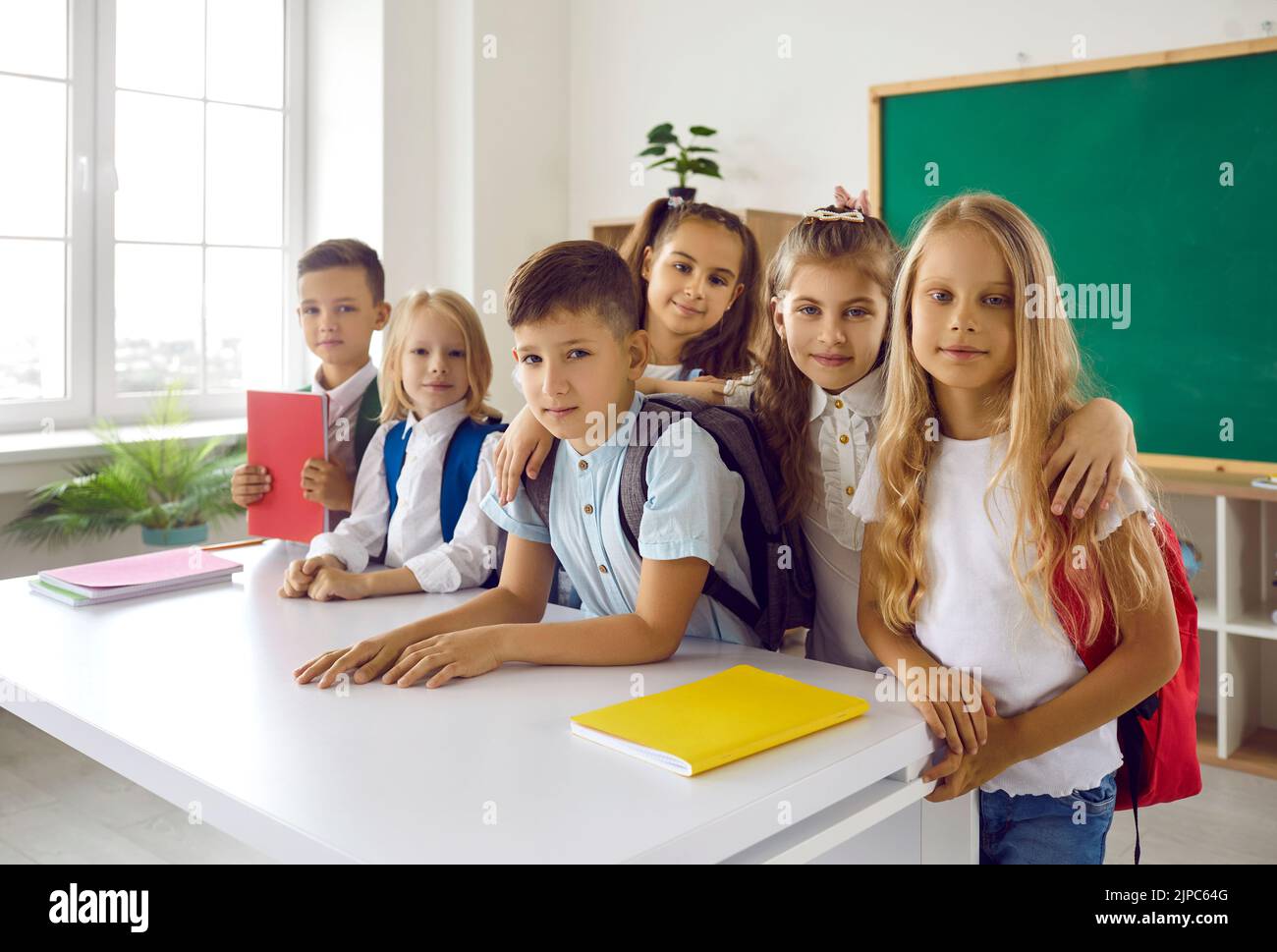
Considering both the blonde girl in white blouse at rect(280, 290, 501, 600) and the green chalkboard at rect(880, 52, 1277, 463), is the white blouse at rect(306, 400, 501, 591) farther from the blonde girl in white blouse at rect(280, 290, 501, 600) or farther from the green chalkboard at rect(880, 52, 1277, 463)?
the green chalkboard at rect(880, 52, 1277, 463)

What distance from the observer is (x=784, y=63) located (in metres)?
4.11

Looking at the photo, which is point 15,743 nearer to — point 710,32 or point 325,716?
point 325,716

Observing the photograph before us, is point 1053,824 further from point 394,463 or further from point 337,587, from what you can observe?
point 394,463

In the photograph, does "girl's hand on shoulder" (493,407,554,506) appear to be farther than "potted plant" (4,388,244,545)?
No

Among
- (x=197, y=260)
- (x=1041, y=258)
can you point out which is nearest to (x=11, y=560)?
(x=197, y=260)

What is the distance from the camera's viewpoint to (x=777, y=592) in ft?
5.24

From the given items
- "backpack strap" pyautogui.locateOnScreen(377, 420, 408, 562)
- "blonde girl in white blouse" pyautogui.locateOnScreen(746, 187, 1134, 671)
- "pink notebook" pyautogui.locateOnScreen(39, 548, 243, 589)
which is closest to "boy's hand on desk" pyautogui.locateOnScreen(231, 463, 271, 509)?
"pink notebook" pyautogui.locateOnScreen(39, 548, 243, 589)

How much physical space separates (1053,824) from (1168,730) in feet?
0.63

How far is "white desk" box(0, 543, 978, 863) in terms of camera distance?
987mm

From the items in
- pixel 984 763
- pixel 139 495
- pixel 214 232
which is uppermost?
pixel 214 232

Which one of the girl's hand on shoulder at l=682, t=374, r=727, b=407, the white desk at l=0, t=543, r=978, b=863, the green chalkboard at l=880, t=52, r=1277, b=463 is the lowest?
the white desk at l=0, t=543, r=978, b=863

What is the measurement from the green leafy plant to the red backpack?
9.19 feet

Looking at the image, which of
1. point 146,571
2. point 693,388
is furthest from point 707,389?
point 146,571

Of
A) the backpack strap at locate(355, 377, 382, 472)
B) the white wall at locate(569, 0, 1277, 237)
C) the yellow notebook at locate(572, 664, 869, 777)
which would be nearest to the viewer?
the yellow notebook at locate(572, 664, 869, 777)
